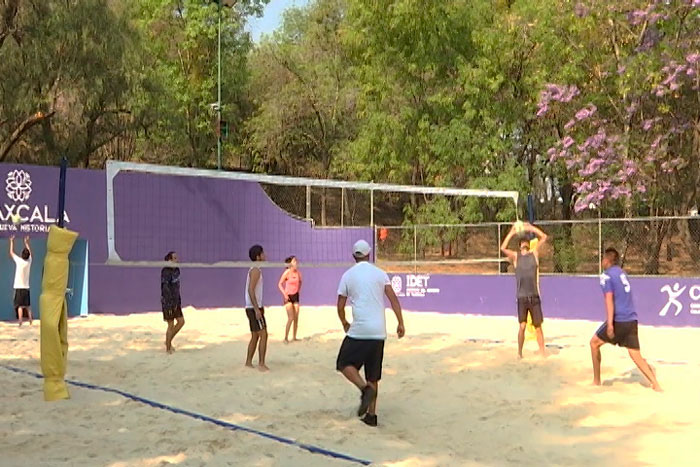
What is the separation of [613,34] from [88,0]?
615 inches

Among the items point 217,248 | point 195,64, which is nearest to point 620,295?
point 217,248

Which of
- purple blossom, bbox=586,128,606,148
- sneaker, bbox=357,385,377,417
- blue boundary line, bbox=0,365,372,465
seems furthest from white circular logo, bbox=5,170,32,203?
purple blossom, bbox=586,128,606,148

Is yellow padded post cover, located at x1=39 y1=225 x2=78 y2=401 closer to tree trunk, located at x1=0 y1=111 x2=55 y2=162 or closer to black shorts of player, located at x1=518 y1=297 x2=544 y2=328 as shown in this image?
black shorts of player, located at x1=518 y1=297 x2=544 y2=328

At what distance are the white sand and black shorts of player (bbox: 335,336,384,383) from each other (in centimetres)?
45

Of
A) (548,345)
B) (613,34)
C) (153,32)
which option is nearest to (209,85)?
(153,32)

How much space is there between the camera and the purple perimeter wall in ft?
49.3

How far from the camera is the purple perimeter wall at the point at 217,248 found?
49.3 ft

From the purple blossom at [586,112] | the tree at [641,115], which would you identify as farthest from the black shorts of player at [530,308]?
the purple blossom at [586,112]

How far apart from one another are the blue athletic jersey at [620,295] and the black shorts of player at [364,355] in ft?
8.88

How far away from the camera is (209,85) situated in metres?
34.6

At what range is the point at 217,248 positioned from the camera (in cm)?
1870

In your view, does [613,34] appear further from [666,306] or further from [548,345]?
[548,345]

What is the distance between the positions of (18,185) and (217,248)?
512 cm

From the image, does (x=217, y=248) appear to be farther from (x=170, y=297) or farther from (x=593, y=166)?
(x=593, y=166)
